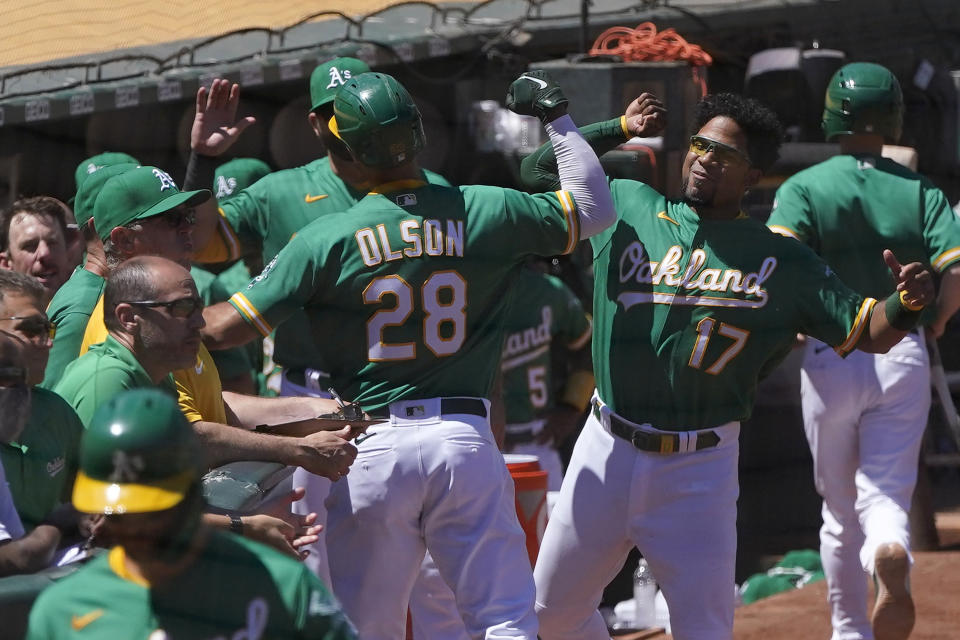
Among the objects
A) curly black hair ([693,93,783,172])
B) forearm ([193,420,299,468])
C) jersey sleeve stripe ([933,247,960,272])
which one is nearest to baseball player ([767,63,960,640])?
jersey sleeve stripe ([933,247,960,272])

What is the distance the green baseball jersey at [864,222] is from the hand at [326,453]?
6.71 feet

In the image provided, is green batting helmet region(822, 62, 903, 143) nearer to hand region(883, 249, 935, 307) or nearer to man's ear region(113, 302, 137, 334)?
hand region(883, 249, 935, 307)

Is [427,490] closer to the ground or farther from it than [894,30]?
closer to the ground

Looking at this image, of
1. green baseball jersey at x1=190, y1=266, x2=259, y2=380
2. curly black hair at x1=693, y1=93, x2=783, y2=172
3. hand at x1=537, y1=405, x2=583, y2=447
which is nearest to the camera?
curly black hair at x1=693, y1=93, x2=783, y2=172

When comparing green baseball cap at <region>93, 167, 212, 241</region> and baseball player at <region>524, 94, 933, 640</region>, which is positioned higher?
green baseball cap at <region>93, 167, 212, 241</region>

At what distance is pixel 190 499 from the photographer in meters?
2.05

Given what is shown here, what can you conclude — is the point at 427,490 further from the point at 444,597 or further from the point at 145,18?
the point at 145,18

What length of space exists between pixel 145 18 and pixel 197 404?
4.44 meters

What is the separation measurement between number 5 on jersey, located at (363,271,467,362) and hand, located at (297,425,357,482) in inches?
11.6


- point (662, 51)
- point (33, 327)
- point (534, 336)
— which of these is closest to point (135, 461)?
point (33, 327)

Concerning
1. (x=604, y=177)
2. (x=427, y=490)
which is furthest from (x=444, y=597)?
(x=604, y=177)

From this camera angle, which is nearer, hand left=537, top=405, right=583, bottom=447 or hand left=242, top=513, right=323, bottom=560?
hand left=242, top=513, right=323, bottom=560

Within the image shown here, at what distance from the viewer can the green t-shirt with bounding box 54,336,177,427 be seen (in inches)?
116

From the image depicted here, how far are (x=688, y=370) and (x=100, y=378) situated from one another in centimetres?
145
